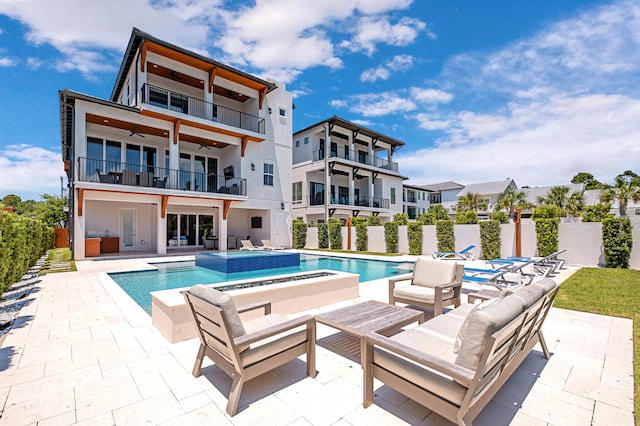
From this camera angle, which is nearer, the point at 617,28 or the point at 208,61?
the point at 617,28

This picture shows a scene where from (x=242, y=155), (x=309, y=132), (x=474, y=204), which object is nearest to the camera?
(x=242, y=155)

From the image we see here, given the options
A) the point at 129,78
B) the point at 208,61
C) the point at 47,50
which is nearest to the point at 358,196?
the point at 208,61

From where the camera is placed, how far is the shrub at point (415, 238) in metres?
16.1

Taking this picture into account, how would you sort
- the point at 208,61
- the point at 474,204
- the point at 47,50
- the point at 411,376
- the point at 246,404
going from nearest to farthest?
the point at 411,376 < the point at 246,404 < the point at 47,50 < the point at 208,61 < the point at 474,204

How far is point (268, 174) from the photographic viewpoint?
19922 mm

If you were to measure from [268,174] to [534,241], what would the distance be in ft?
49.6

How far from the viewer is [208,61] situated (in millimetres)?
15789

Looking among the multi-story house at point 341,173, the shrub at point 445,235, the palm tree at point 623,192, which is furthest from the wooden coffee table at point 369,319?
the palm tree at point 623,192

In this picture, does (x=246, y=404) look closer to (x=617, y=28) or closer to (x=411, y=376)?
(x=411, y=376)

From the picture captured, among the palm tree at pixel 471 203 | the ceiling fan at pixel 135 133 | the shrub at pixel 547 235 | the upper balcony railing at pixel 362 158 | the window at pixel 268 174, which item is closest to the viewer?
the shrub at pixel 547 235

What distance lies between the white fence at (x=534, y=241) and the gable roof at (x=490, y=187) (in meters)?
26.6

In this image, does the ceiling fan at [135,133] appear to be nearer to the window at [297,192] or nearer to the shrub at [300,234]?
the shrub at [300,234]

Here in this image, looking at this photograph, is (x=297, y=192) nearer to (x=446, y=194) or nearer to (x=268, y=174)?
(x=268, y=174)

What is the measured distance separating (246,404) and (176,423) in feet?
1.79
